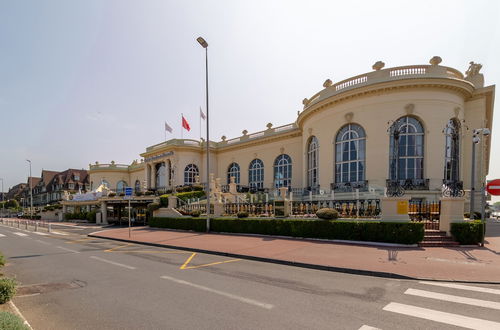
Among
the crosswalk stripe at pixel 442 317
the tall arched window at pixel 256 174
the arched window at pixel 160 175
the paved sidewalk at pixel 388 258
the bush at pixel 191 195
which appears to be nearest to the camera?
the crosswalk stripe at pixel 442 317

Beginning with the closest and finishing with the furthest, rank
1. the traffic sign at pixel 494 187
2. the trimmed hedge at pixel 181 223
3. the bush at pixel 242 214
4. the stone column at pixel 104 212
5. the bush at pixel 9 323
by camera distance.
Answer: the bush at pixel 9 323, the traffic sign at pixel 494 187, the bush at pixel 242 214, the trimmed hedge at pixel 181 223, the stone column at pixel 104 212

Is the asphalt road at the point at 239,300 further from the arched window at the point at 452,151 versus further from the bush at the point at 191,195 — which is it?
the bush at the point at 191,195

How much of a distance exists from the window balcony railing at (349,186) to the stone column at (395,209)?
8622 millimetres

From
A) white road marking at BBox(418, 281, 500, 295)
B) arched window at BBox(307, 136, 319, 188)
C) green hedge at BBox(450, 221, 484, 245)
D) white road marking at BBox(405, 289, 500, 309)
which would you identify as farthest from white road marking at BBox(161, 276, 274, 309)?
arched window at BBox(307, 136, 319, 188)

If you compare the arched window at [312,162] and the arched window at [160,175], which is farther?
the arched window at [160,175]

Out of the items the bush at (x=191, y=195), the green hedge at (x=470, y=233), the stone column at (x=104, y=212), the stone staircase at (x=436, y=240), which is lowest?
the stone column at (x=104, y=212)

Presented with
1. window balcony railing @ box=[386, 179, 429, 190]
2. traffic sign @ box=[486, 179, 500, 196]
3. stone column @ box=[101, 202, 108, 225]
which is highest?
traffic sign @ box=[486, 179, 500, 196]

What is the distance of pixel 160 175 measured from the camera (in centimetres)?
4131

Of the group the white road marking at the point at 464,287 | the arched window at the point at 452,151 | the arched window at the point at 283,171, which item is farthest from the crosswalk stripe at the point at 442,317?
the arched window at the point at 283,171

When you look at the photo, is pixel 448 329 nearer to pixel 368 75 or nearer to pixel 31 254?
pixel 31 254

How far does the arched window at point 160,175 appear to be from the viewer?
40.4m

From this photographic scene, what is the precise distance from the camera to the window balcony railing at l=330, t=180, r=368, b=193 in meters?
20.7

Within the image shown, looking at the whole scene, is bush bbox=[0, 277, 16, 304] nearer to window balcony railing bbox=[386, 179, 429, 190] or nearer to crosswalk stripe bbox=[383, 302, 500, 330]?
crosswalk stripe bbox=[383, 302, 500, 330]

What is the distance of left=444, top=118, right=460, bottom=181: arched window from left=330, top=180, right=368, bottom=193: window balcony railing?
19.8 feet
